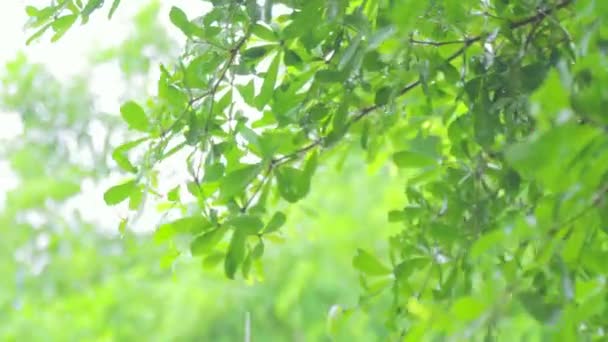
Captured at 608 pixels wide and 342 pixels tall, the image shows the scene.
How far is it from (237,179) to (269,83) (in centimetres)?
8

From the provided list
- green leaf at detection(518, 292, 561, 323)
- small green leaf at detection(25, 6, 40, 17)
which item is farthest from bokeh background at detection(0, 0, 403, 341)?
green leaf at detection(518, 292, 561, 323)

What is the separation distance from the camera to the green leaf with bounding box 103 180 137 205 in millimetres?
750

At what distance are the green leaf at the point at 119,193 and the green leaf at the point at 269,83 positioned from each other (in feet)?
0.38

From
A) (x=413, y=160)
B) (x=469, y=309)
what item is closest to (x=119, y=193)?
(x=413, y=160)

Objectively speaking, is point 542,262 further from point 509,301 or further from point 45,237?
point 45,237

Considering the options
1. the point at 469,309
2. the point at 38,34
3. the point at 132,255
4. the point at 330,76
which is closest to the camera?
the point at 469,309

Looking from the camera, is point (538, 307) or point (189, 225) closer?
point (538, 307)

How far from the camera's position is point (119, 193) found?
751 mm

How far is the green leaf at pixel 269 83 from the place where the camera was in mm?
727

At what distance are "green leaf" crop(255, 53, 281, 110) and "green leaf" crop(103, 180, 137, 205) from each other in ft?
0.38

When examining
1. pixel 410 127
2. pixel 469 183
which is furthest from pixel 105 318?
pixel 469 183

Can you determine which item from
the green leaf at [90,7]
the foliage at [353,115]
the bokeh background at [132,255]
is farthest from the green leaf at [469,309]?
the bokeh background at [132,255]

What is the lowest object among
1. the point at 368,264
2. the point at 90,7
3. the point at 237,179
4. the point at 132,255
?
the point at 132,255

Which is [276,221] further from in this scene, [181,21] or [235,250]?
[181,21]
